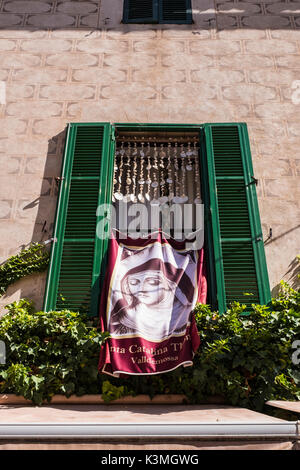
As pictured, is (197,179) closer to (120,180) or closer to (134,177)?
(134,177)

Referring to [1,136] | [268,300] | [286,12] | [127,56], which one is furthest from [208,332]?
[286,12]

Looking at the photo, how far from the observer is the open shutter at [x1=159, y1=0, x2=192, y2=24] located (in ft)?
22.8

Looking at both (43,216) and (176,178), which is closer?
(43,216)

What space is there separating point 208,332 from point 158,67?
3.97 m

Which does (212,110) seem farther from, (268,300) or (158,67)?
(268,300)

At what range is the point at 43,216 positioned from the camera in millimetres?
5344

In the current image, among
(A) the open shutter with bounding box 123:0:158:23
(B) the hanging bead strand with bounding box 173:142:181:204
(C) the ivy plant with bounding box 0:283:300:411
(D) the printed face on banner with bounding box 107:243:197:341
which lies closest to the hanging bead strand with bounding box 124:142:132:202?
(B) the hanging bead strand with bounding box 173:142:181:204

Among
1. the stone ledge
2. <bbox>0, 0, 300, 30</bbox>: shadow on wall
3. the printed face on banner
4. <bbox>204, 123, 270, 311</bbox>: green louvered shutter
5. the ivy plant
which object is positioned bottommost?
the stone ledge

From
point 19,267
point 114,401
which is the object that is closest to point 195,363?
point 114,401

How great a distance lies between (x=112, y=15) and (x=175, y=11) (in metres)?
0.98

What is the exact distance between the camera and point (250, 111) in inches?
239

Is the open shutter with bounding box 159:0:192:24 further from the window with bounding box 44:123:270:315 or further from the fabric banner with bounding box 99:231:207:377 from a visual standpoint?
the fabric banner with bounding box 99:231:207:377

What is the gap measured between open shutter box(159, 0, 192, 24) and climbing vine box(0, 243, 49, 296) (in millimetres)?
4252

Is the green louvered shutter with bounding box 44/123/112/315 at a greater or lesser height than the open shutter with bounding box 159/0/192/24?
lesser
